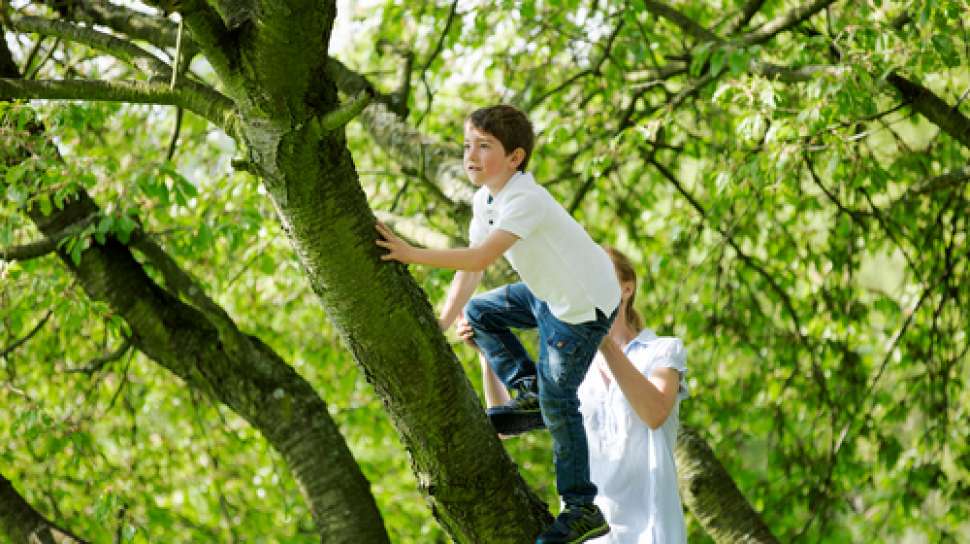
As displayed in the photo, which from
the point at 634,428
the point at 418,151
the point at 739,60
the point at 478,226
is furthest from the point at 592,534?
the point at 418,151

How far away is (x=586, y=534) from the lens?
3107 millimetres

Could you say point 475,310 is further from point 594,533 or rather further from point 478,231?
point 594,533

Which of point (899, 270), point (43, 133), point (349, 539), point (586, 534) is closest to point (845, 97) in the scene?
point (586, 534)

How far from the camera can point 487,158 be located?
10.6 feet

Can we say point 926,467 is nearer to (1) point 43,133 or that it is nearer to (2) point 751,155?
(2) point 751,155

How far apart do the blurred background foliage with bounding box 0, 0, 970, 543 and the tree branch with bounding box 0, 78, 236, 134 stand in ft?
4.33

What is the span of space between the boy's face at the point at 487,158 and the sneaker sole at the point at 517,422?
720mm

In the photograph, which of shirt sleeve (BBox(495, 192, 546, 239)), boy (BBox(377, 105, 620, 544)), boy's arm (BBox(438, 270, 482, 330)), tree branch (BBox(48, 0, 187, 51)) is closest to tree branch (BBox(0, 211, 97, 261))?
tree branch (BBox(48, 0, 187, 51))

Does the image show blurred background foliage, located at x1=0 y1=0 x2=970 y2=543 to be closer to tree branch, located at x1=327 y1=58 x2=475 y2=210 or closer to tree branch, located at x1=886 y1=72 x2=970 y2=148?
tree branch, located at x1=886 y1=72 x2=970 y2=148

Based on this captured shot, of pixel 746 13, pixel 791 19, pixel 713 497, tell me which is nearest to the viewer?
pixel 713 497

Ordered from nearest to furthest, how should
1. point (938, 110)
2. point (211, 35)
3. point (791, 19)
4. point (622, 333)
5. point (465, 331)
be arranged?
point (211, 35) < point (465, 331) < point (622, 333) < point (938, 110) < point (791, 19)

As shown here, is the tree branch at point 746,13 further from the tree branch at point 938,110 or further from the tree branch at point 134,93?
the tree branch at point 134,93

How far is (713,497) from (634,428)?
1.40 meters

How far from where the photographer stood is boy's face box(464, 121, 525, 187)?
10.6ft
